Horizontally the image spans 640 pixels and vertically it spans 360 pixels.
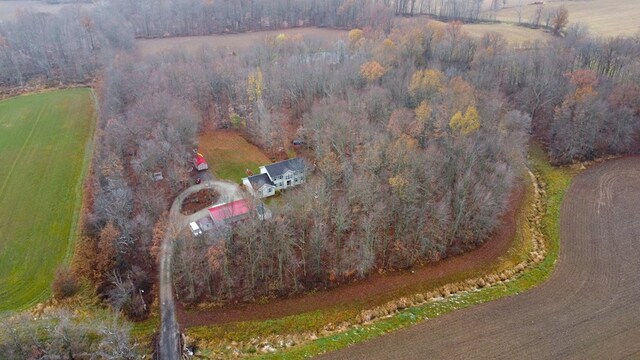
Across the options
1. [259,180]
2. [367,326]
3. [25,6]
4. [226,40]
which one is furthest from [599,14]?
[25,6]

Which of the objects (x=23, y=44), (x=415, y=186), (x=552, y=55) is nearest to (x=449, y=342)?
(x=415, y=186)

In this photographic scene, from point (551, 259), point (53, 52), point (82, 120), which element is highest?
point (53, 52)

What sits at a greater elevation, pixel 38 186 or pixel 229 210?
pixel 229 210

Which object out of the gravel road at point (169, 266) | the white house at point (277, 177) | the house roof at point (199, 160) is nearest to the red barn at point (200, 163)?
the house roof at point (199, 160)

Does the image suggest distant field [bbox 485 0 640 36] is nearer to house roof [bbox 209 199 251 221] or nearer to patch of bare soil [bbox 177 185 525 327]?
patch of bare soil [bbox 177 185 525 327]

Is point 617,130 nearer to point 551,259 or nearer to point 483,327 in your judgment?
point 551,259

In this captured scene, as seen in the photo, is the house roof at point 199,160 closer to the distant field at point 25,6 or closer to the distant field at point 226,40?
the distant field at point 226,40

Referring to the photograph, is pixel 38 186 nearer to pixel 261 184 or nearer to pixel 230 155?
pixel 230 155
